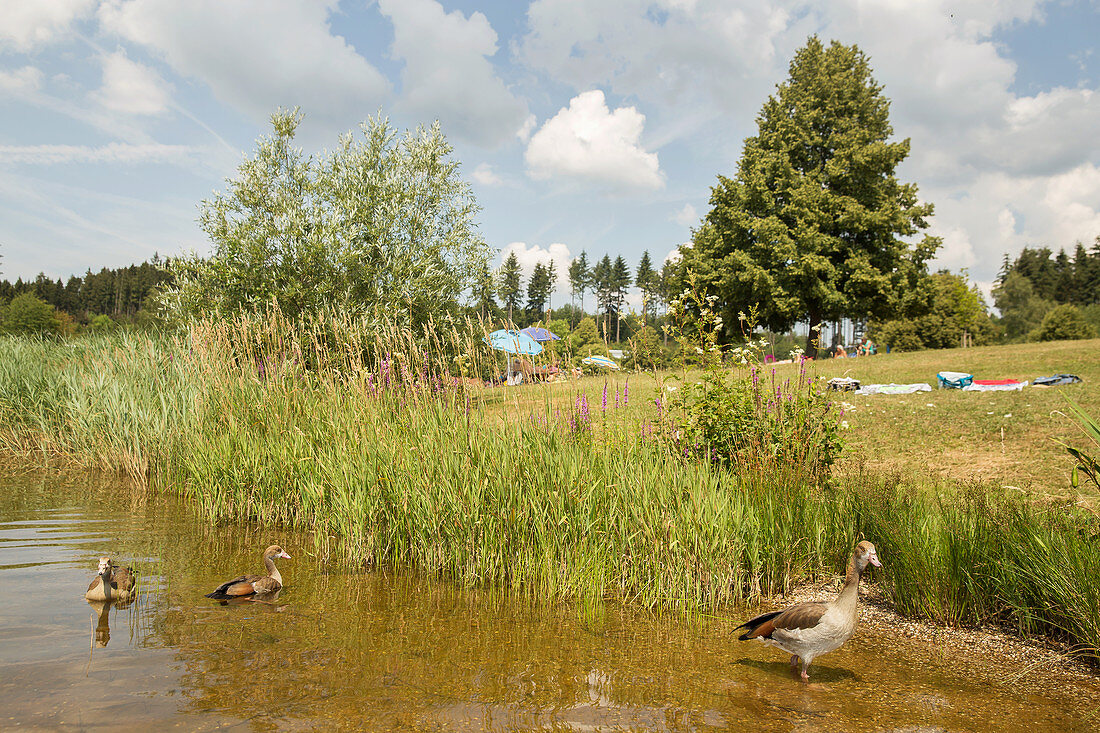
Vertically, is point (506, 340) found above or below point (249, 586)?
above

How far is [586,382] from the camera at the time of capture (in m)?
6.99

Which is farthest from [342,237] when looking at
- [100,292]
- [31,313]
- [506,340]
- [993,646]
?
[100,292]

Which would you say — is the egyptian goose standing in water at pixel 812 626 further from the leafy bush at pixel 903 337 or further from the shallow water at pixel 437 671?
the leafy bush at pixel 903 337

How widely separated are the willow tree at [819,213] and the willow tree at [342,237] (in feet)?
42.1

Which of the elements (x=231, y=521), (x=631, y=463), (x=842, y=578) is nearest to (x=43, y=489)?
(x=231, y=521)

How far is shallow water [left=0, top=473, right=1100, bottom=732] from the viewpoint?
11.2 feet

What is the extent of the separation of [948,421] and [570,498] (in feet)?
34.8

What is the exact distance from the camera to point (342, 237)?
56.4 ft

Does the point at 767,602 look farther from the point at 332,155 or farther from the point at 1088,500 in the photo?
the point at 332,155

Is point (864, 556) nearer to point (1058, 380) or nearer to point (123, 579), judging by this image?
point (123, 579)

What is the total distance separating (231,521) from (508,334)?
4509mm

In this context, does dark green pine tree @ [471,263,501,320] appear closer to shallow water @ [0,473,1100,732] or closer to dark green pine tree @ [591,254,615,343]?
shallow water @ [0,473,1100,732]

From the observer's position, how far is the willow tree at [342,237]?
17.0 m

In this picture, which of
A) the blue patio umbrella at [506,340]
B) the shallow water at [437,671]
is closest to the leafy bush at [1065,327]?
the blue patio umbrella at [506,340]
